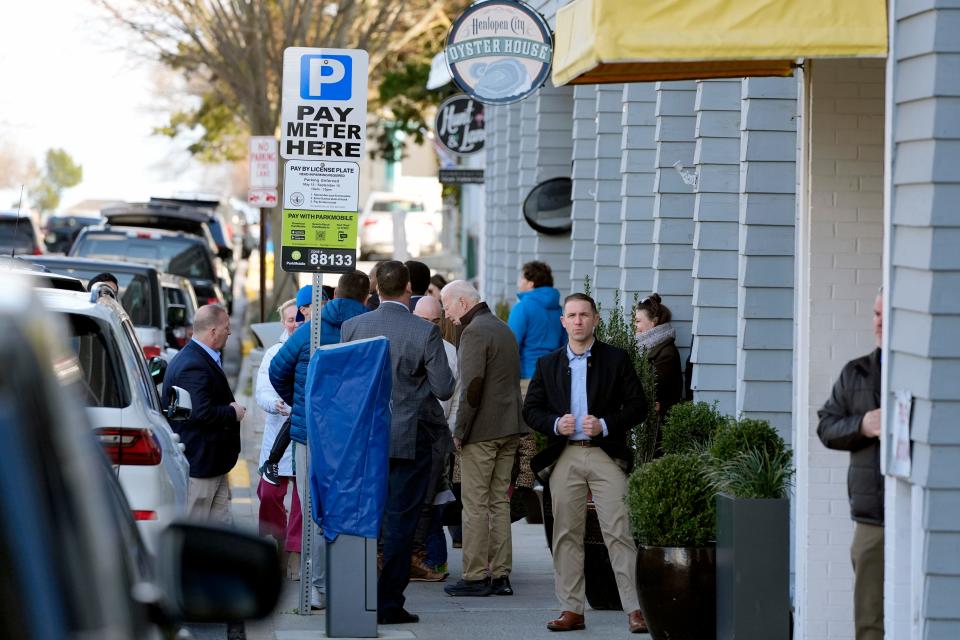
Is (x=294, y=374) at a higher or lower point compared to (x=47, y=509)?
lower

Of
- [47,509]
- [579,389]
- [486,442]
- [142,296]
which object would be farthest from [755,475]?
[142,296]

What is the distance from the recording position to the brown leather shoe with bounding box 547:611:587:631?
9.57 metres

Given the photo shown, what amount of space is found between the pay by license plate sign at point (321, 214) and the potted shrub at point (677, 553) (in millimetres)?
2363

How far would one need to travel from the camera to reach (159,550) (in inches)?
126

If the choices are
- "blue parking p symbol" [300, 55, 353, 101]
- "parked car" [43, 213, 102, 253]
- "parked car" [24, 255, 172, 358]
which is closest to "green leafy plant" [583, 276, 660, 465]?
"blue parking p symbol" [300, 55, 353, 101]

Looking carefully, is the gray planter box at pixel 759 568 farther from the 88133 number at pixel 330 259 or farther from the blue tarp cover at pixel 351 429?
the 88133 number at pixel 330 259

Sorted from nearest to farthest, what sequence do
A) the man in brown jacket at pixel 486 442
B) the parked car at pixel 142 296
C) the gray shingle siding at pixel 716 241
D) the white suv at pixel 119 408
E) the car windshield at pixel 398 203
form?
1. the white suv at pixel 119 408
2. the man in brown jacket at pixel 486 442
3. the gray shingle siding at pixel 716 241
4. the parked car at pixel 142 296
5. the car windshield at pixel 398 203

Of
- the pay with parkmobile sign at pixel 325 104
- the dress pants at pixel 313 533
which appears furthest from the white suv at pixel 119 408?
the pay with parkmobile sign at pixel 325 104

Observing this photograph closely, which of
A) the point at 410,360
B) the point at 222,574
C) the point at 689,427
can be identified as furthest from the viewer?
the point at 689,427

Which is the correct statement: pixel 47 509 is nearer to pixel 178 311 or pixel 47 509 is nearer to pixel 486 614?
pixel 486 614

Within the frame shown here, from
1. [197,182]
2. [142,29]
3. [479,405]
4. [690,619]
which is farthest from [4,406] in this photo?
[197,182]

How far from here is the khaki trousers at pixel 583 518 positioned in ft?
Result: 31.2

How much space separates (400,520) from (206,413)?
1289 mm

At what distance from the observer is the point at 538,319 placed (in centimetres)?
1486
